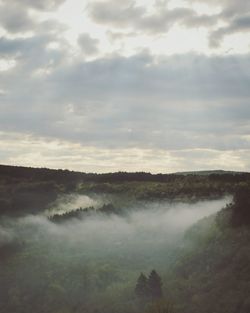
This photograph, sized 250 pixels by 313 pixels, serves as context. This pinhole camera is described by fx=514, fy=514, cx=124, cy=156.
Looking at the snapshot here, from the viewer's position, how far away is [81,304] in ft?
82.2

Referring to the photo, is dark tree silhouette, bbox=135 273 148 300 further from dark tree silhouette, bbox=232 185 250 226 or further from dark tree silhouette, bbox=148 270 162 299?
dark tree silhouette, bbox=232 185 250 226

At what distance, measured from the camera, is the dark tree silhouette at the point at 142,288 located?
23862 mm

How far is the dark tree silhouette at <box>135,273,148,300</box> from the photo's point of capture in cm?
2386

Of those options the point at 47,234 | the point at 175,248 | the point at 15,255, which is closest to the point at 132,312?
the point at 175,248

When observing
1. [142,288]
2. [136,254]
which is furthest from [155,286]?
[136,254]

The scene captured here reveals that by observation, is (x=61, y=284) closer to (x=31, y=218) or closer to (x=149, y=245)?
(x=149, y=245)

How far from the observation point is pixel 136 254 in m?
31.6

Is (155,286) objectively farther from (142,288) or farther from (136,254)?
(136,254)

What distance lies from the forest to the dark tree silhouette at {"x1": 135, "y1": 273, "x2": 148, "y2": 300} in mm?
48

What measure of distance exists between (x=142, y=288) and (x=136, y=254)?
7487 mm

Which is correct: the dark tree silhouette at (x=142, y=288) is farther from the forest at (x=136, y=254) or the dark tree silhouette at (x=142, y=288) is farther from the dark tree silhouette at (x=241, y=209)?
the dark tree silhouette at (x=241, y=209)

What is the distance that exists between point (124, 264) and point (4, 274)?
717 centimetres

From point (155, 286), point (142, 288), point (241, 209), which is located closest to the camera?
point (155, 286)

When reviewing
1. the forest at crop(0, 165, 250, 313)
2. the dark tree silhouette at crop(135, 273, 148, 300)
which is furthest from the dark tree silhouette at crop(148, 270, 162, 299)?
the dark tree silhouette at crop(135, 273, 148, 300)
